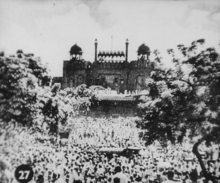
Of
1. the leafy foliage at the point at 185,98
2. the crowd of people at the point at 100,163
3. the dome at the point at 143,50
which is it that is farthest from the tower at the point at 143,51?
the leafy foliage at the point at 185,98

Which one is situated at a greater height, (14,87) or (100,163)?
(14,87)

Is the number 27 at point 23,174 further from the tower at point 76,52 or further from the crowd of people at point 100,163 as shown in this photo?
the tower at point 76,52

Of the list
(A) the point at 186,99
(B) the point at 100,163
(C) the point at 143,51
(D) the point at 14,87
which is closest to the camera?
(D) the point at 14,87

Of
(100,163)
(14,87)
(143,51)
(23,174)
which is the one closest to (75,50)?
(143,51)

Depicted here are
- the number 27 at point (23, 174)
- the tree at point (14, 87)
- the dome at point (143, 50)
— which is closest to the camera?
the tree at point (14, 87)

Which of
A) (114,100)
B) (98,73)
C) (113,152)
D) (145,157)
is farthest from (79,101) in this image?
(98,73)

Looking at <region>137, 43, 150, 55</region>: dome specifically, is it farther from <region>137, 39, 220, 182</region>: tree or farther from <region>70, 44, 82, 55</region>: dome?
<region>137, 39, 220, 182</region>: tree

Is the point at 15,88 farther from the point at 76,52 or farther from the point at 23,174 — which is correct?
the point at 76,52

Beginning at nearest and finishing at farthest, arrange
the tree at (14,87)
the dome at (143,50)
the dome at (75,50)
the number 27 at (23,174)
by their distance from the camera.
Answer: the tree at (14,87) → the number 27 at (23,174) → the dome at (143,50) → the dome at (75,50)

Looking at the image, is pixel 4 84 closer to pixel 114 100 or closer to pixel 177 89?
pixel 177 89
